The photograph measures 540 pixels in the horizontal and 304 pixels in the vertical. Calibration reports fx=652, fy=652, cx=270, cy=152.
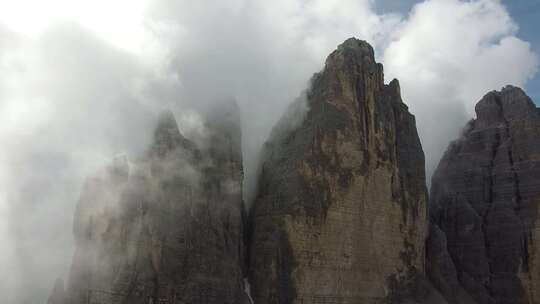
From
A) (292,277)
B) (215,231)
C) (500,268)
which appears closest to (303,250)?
(292,277)

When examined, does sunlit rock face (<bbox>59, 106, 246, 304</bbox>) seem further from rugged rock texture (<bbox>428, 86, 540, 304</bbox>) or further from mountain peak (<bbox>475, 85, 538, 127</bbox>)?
mountain peak (<bbox>475, 85, 538, 127</bbox>)

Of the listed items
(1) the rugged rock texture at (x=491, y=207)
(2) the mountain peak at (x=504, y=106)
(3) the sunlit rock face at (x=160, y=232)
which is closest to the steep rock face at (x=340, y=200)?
(3) the sunlit rock face at (x=160, y=232)

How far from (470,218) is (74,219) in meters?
34.6

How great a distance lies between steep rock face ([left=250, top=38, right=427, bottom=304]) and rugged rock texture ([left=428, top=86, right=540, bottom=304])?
7.25 metres

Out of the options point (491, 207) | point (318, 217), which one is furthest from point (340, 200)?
point (491, 207)

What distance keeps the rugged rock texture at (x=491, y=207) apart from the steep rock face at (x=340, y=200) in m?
7.25

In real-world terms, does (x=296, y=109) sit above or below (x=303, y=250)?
above

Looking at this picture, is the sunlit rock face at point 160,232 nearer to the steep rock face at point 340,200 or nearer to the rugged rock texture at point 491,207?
the steep rock face at point 340,200

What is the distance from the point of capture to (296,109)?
41.9 metres

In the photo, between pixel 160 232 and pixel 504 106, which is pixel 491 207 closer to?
pixel 504 106

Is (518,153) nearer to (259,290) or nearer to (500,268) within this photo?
(500,268)

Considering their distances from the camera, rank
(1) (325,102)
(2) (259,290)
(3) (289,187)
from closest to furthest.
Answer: (2) (259,290), (3) (289,187), (1) (325,102)

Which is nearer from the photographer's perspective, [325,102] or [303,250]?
[303,250]

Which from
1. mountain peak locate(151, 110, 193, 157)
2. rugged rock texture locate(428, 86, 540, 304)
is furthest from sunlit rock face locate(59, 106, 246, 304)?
rugged rock texture locate(428, 86, 540, 304)
